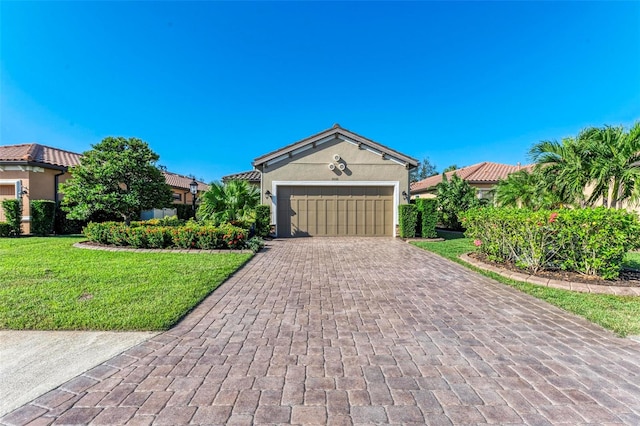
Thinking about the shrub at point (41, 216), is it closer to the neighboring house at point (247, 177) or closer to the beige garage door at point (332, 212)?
the neighboring house at point (247, 177)

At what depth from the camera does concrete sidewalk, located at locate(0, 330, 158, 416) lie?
2.49 metres

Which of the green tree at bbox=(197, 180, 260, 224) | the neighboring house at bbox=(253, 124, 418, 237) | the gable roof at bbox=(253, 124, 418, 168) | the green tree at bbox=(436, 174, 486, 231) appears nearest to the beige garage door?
the neighboring house at bbox=(253, 124, 418, 237)

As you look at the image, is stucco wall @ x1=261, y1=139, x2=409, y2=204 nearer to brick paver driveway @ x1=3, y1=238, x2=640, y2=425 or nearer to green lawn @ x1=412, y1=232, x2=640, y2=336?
green lawn @ x1=412, y1=232, x2=640, y2=336

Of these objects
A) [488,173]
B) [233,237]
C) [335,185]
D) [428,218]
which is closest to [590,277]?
[428,218]

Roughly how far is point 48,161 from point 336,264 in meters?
16.6

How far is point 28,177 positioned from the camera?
1384 centimetres

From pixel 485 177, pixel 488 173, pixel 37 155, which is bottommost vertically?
pixel 485 177

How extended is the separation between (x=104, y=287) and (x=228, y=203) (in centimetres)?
759

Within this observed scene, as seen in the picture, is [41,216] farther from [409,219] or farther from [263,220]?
[409,219]

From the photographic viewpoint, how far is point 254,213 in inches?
508

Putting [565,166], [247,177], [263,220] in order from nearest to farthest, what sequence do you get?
[565,166] → [263,220] → [247,177]

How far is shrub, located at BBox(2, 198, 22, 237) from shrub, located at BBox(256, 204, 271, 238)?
34.8 ft

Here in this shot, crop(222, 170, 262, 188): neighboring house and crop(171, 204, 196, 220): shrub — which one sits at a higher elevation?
crop(222, 170, 262, 188): neighboring house

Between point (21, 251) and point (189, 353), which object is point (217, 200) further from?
point (189, 353)
